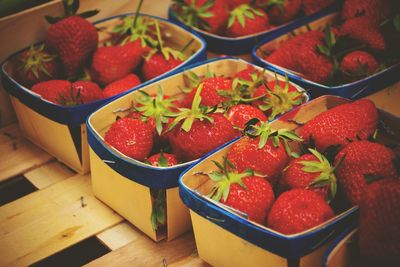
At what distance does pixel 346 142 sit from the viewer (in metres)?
1.14

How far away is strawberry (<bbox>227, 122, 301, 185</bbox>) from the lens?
110 centimetres

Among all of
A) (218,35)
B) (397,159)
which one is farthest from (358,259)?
(218,35)

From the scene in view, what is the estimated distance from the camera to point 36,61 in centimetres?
151

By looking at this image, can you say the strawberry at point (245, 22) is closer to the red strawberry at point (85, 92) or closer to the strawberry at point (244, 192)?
the red strawberry at point (85, 92)

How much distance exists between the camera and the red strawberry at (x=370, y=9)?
5.06ft

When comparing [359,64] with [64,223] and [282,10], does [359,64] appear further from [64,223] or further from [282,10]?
[64,223]

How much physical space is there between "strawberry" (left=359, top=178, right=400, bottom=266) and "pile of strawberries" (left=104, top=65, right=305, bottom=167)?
1.15ft

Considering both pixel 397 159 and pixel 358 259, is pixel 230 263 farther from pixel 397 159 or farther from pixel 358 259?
pixel 397 159

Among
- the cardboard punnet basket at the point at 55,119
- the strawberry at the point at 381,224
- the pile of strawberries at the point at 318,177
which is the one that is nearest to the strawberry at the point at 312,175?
the pile of strawberries at the point at 318,177

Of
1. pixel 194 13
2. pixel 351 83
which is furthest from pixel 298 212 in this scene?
pixel 194 13

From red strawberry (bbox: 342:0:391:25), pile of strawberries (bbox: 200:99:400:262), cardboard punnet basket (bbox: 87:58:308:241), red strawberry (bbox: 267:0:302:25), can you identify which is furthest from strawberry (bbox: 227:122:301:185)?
red strawberry (bbox: 267:0:302:25)

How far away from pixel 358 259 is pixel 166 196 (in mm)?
385

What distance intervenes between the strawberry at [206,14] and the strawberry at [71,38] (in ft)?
1.05

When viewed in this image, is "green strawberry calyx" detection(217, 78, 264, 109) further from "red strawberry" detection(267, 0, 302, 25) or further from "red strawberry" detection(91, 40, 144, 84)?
"red strawberry" detection(267, 0, 302, 25)
